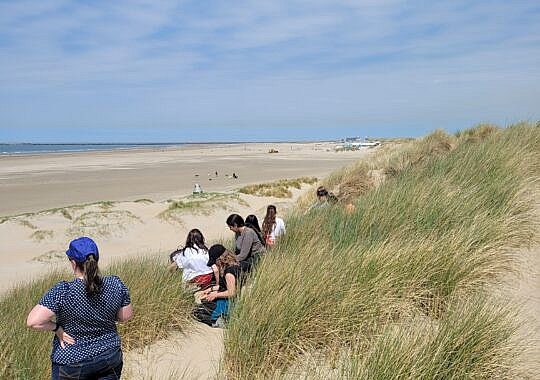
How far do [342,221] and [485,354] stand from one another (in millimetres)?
3397

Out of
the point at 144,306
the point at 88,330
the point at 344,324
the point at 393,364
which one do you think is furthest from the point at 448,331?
the point at 144,306

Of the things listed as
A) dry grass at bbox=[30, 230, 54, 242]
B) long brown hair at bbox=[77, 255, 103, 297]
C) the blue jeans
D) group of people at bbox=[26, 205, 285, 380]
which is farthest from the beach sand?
long brown hair at bbox=[77, 255, 103, 297]

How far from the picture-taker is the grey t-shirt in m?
6.37

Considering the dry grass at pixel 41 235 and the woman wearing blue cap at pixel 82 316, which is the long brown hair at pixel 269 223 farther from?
the dry grass at pixel 41 235

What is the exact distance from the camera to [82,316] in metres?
2.91

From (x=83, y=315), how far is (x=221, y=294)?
255cm

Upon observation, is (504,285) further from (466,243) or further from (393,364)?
(393,364)

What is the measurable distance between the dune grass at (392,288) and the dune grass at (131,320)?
912 millimetres

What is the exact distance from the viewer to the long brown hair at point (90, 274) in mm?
2891

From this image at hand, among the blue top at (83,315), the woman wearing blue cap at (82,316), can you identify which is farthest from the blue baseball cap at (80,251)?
the blue top at (83,315)

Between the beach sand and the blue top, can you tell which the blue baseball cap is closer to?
the blue top

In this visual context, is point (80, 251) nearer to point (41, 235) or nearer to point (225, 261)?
point (225, 261)

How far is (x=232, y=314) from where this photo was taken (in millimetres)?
4277

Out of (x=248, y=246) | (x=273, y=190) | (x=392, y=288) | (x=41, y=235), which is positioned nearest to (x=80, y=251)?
Answer: (x=392, y=288)
